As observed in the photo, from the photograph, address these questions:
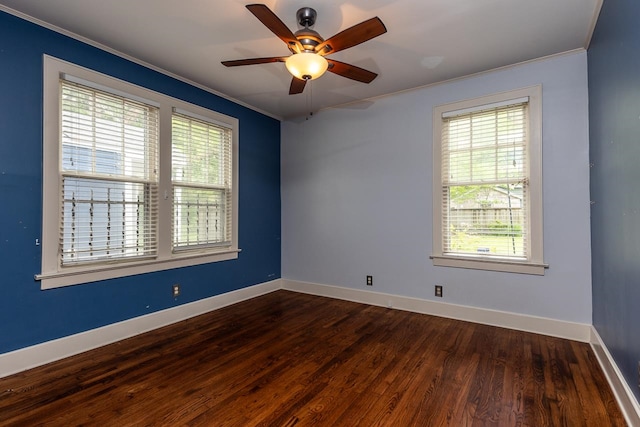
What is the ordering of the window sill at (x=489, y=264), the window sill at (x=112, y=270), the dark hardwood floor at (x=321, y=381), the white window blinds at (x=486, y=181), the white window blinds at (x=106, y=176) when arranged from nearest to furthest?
the dark hardwood floor at (x=321, y=381) < the window sill at (x=112, y=270) < the white window blinds at (x=106, y=176) < the window sill at (x=489, y=264) < the white window blinds at (x=486, y=181)

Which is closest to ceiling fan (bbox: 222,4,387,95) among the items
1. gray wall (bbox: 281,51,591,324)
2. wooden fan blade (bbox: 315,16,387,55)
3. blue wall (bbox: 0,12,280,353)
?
wooden fan blade (bbox: 315,16,387,55)

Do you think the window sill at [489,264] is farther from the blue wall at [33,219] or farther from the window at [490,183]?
the blue wall at [33,219]

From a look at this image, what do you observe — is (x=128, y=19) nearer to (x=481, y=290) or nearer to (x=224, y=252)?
(x=224, y=252)

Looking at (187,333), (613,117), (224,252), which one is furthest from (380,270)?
(613,117)

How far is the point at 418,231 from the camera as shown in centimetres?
368

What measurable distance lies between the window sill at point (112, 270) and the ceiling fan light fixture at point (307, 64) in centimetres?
237

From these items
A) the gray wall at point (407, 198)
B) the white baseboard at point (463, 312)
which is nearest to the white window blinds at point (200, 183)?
the gray wall at point (407, 198)

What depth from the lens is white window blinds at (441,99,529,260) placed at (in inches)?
123

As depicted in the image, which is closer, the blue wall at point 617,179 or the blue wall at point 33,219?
the blue wall at point 617,179

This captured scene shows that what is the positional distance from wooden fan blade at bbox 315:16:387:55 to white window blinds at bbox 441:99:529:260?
75.0 inches

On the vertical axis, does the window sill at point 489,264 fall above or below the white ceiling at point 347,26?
below

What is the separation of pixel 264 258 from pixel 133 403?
2701 millimetres

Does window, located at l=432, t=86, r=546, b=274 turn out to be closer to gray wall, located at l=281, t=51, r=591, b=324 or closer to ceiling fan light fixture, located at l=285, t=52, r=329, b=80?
gray wall, located at l=281, t=51, r=591, b=324

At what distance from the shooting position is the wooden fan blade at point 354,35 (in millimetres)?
1856
